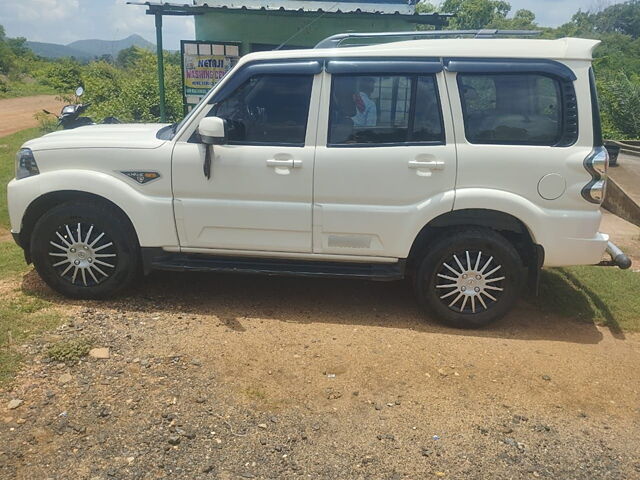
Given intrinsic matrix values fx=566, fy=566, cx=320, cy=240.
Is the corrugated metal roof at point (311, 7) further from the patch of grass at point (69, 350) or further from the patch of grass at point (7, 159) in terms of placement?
the patch of grass at point (69, 350)

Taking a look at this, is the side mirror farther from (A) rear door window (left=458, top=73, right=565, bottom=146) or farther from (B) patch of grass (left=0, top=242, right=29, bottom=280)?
(B) patch of grass (left=0, top=242, right=29, bottom=280)

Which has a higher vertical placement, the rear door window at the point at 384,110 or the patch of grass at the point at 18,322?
the rear door window at the point at 384,110

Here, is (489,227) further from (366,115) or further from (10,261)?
(10,261)

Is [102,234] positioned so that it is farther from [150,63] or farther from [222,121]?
[150,63]

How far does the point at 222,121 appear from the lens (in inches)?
161

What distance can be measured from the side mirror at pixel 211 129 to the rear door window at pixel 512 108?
1.78m

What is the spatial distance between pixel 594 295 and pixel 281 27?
6.92 m

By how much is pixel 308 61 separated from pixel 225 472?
292 centimetres

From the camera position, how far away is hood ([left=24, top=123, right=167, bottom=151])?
4.40 metres

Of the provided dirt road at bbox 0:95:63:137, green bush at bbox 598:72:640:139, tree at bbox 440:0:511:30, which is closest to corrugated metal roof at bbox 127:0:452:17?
dirt road at bbox 0:95:63:137

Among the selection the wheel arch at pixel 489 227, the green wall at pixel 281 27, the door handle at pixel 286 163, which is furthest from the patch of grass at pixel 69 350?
the green wall at pixel 281 27

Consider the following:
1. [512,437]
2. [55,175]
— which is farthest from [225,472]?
[55,175]

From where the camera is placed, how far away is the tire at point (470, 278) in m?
4.32

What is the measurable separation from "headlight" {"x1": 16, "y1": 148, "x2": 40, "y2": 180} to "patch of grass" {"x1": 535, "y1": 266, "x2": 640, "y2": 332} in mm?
4426
